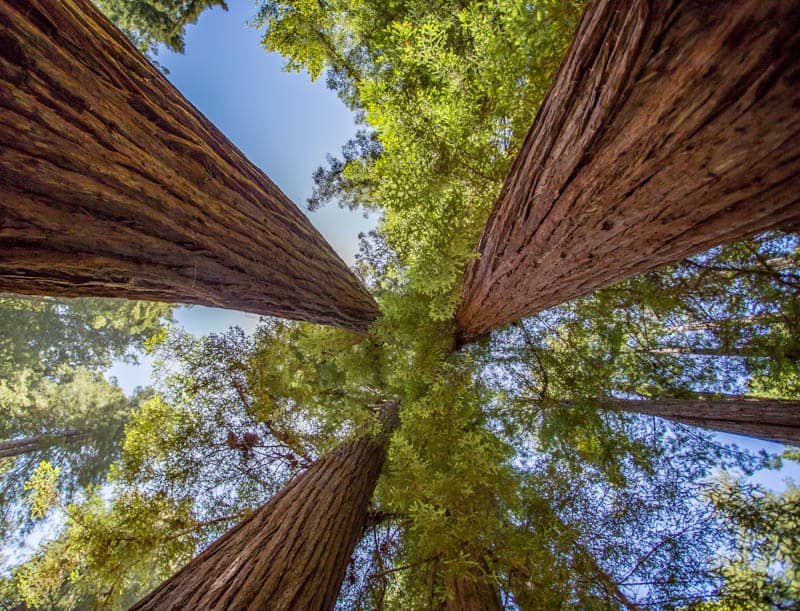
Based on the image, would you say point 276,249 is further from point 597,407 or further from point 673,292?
point 597,407

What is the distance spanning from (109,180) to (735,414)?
703 cm

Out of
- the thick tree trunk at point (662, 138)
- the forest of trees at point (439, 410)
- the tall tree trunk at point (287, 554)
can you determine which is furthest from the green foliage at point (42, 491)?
the thick tree trunk at point (662, 138)

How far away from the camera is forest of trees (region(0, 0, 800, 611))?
2.50 m

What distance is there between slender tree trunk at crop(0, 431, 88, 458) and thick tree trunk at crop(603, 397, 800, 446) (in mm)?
13185

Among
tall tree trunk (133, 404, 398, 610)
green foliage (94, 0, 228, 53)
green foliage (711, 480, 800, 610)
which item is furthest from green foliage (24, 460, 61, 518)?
green foliage (711, 480, 800, 610)

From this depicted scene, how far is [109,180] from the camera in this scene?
1250 millimetres

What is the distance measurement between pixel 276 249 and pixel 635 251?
7.33ft

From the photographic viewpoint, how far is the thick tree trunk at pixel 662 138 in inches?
35.9

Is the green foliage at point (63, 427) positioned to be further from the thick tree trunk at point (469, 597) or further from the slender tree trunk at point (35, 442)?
the thick tree trunk at point (469, 597)

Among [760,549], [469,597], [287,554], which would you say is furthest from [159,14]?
[760,549]

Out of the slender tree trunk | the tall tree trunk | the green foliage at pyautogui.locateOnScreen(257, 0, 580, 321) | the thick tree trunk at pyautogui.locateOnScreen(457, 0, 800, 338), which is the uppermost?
the green foliage at pyautogui.locateOnScreen(257, 0, 580, 321)

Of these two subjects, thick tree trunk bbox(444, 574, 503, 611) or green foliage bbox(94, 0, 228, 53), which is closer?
thick tree trunk bbox(444, 574, 503, 611)

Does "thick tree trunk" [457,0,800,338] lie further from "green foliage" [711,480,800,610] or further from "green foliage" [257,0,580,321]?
"green foliage" [711,480,800,610]

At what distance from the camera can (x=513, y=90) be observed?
2.38m
